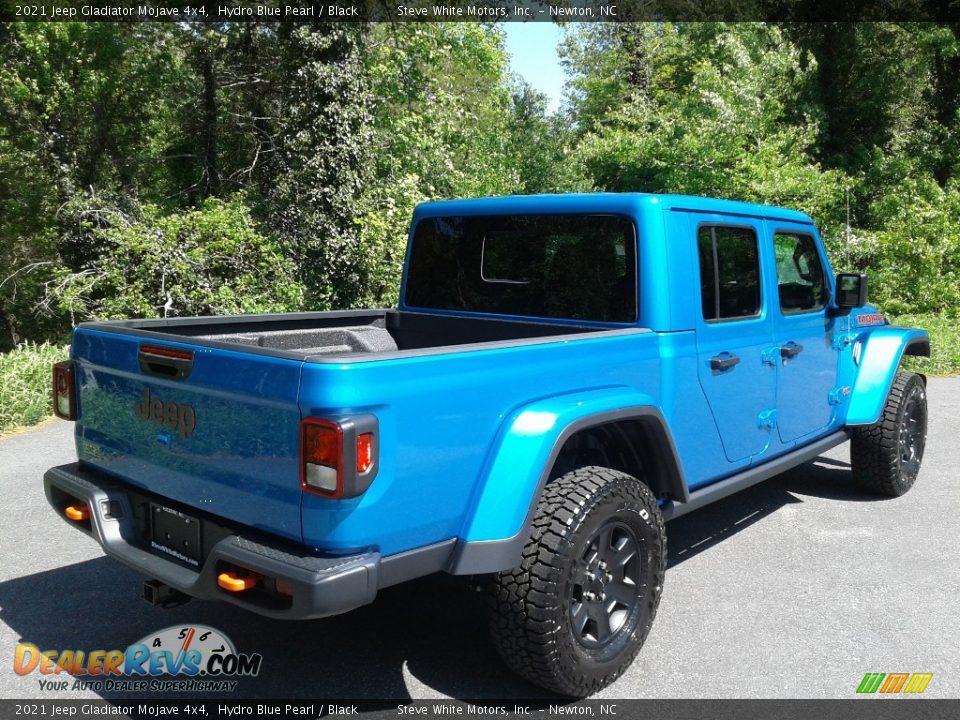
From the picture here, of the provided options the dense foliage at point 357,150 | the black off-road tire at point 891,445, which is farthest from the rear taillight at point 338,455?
the dense foliage at point 357,150

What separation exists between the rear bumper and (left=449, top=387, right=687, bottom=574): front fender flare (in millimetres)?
372

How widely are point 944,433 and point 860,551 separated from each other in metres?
3.83

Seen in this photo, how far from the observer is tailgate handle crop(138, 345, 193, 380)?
2.80 meters

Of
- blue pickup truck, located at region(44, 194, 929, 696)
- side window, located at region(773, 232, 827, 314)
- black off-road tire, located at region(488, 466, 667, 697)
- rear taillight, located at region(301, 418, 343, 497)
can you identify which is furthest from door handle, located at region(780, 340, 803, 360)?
rear taillight, located at region(301, 418, 343, 497)

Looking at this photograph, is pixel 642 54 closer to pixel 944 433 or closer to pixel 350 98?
pixel 350 98

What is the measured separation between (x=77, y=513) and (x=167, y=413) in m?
0.71

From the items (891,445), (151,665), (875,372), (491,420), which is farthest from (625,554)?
(891,445)

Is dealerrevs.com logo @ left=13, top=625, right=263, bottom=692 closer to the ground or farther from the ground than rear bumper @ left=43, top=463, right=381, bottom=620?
closer to the ground

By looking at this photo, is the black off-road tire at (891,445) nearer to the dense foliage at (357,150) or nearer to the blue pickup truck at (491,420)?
the blue pickup truck at (491,420)

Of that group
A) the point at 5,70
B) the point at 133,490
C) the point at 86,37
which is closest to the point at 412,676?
the point at 133,490

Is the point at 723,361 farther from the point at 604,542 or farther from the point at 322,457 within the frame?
the point at 322,457

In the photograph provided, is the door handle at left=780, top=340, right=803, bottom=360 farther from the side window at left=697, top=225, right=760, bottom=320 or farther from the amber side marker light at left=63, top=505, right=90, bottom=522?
the amber side marker light at left=63, top=505, right=90, bottom=522

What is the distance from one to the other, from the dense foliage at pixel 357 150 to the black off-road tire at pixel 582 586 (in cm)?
1056

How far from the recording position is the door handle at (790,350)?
173 inches
